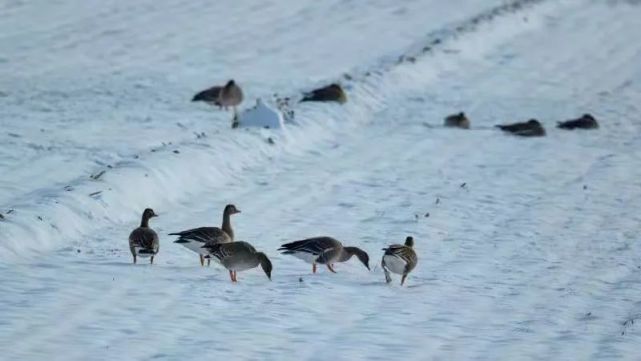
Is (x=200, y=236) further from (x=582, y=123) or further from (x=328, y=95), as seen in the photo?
(x=582, y=123)

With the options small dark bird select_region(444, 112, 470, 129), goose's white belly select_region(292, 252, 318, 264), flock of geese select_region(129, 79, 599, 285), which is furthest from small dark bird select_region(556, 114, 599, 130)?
goose's white belly select_region(292, 252, 318, 264)

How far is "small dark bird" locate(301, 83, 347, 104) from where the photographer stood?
101 ft

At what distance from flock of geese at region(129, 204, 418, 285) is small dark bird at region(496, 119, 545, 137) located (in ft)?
40.6

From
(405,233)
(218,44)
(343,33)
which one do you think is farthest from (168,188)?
(343,33)

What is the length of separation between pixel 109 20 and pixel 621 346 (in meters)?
34.2

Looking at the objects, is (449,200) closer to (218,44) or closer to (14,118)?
(14,118)

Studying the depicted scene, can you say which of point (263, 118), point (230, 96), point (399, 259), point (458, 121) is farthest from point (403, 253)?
point (230, 96)

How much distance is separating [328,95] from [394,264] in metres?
15.1

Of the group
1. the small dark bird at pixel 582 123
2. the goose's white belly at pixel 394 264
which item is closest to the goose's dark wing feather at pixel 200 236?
the goose's white belly at pixel 394 264

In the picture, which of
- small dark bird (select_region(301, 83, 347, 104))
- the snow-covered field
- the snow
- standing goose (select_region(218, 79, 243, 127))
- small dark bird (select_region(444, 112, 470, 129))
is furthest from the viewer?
small dark bird (select_region(301, 83, 347, 104))

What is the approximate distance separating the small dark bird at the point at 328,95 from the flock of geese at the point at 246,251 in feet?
46.0

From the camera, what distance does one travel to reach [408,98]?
33750mm

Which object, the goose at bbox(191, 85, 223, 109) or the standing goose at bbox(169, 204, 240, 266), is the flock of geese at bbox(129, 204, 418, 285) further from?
the goose at bbox(191, 85, 223, 109)

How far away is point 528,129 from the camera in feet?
95.0
